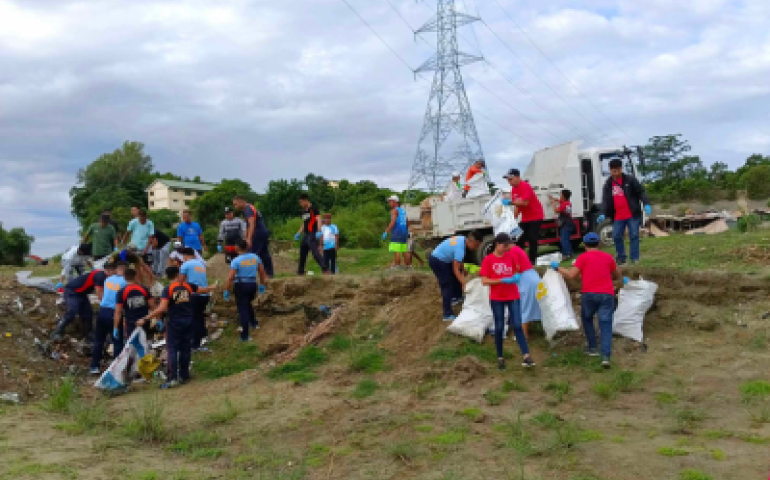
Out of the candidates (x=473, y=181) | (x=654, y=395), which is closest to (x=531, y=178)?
(x=473, y=181)

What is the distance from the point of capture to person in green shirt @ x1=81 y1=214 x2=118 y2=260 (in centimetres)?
1206

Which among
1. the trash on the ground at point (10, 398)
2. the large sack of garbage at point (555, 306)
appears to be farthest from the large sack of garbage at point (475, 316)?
the trash on the ground at point (10, 398)

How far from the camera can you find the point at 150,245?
11930 mm

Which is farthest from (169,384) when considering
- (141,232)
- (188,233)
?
(141,232)

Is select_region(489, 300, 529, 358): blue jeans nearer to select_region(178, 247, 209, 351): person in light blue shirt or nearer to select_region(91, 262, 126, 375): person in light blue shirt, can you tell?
select_region(178, 247, 209, 351): person in light blue shirt

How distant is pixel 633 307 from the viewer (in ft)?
26.4

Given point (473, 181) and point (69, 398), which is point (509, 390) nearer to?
point (69, 398)

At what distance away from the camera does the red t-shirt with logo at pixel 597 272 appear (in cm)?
727

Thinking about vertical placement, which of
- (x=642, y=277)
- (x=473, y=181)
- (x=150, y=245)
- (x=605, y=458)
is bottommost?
(x=605, y=458)

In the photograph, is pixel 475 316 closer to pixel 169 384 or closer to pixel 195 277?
pixel 195 277

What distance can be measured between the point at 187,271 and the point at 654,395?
6006 mm

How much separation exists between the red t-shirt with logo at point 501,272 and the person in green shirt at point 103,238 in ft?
26.0

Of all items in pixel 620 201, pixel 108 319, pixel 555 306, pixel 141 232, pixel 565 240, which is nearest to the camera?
pixel 555 306

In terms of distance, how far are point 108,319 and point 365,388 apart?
13.1 ft
